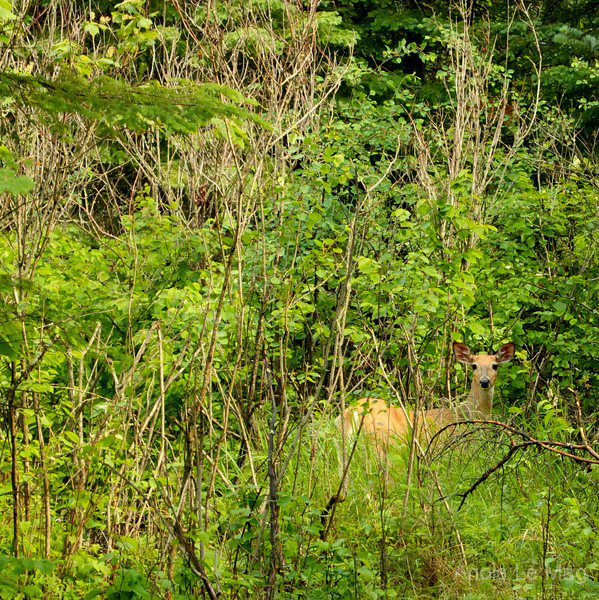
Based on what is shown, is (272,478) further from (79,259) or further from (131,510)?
(79,259)

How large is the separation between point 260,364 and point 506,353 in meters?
2.34

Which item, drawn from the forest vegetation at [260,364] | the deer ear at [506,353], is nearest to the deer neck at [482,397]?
the forest vegetation at [260,364]

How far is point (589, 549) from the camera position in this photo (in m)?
5.04

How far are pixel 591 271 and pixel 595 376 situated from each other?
0.97 meters

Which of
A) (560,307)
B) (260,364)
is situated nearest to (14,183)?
(260,364)

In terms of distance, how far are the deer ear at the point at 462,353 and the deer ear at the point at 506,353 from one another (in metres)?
0.23

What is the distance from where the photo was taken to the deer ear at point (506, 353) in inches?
321

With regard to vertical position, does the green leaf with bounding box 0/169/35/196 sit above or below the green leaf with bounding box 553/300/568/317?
above

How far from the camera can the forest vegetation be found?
4.26 m

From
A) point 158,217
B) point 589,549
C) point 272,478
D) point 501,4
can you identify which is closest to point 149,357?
point 272,478

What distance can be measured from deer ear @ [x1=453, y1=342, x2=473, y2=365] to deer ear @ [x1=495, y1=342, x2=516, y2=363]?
0.23m

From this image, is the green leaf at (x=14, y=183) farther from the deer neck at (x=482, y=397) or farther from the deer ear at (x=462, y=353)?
the deer neck at (x=482, y=397)

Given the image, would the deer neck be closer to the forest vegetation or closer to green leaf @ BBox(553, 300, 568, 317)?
the forest vegetation

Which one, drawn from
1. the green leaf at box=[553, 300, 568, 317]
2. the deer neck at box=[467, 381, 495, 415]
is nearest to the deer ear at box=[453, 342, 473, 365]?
the deer neck at box=[467, 381, 495, 415]
